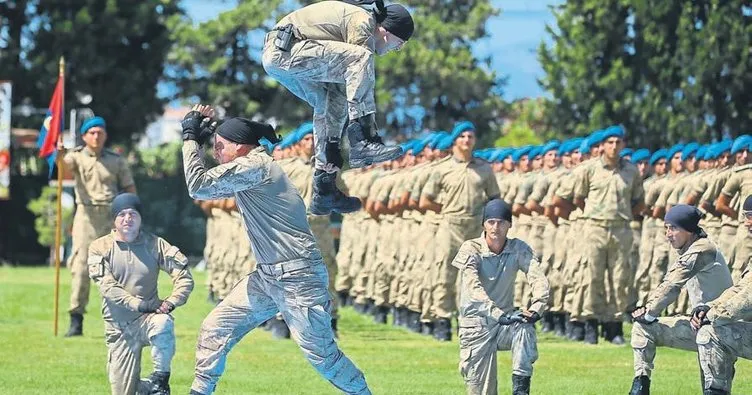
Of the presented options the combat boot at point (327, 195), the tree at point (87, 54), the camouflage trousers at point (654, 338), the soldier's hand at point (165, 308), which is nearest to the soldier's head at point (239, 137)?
the combat boot at point (327, 195)

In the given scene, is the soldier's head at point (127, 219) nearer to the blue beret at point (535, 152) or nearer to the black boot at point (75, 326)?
the black boot at point (75, 326)

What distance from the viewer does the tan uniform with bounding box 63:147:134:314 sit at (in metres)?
20.3

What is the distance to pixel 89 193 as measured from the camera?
20.4 m

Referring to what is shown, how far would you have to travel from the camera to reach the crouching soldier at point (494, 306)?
1339 cm

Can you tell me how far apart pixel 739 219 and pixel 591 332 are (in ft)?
6.95

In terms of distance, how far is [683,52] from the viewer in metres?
35.5

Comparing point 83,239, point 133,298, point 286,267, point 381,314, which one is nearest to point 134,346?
point 133,298

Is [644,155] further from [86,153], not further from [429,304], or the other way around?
[86,153]

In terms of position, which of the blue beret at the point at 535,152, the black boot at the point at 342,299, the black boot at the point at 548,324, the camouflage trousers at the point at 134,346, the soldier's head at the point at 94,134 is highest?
the blue beret at the point at 535,152

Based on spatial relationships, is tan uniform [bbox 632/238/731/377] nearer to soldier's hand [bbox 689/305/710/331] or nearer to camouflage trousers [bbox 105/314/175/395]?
soldier's hand [bbox 689/305/710/331]

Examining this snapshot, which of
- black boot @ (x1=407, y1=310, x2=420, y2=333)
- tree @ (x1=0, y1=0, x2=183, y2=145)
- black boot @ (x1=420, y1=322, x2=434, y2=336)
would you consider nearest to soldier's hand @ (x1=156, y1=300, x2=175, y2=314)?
black boot @ (x1=420, y1=322, x2=434, y2=336)

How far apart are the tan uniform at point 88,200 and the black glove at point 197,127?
28.3 ft

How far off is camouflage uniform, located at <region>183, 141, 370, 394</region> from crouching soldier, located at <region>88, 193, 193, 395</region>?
57.8 inches

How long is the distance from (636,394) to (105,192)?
8329 millimetres
